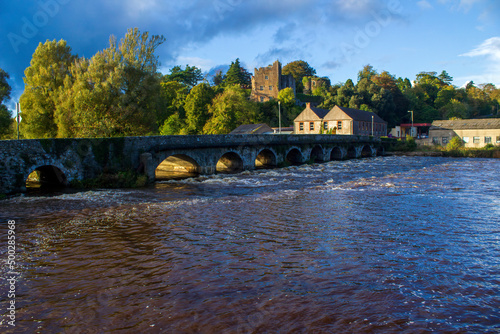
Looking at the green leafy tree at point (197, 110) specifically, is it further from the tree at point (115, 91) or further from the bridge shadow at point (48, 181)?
the bridge shadow at point (48, 181)

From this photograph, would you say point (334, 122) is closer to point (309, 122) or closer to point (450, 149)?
point (309, 122)

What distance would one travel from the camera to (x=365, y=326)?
650 centimetres

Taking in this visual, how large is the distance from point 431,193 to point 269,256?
13.6 m

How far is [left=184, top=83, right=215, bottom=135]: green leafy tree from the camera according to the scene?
196ft

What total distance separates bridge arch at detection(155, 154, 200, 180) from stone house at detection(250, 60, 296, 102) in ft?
179

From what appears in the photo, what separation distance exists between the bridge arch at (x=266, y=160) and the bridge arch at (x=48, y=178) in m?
18.3

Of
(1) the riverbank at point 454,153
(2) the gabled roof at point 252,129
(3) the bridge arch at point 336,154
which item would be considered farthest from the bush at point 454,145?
(2) the gabled roof at point 252,129

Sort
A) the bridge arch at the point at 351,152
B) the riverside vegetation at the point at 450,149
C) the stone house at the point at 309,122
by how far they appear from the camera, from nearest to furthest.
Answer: the riverside vegetation at the point at 450,149 < the bridge arch at the point at 351,152 < the stone house at the point at 309,122

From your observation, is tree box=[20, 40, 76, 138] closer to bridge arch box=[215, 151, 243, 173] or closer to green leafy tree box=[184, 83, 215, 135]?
bridge arch box=[215, 151, 243, 173]

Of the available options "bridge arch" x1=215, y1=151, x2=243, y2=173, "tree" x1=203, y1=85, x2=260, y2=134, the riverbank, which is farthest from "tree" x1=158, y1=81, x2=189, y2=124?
the riverbank

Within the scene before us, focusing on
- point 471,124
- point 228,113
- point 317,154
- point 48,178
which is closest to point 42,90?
point 48,178

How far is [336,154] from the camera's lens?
4819 cm

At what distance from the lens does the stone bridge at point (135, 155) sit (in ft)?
62.9

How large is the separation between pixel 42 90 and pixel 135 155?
1515 cm
